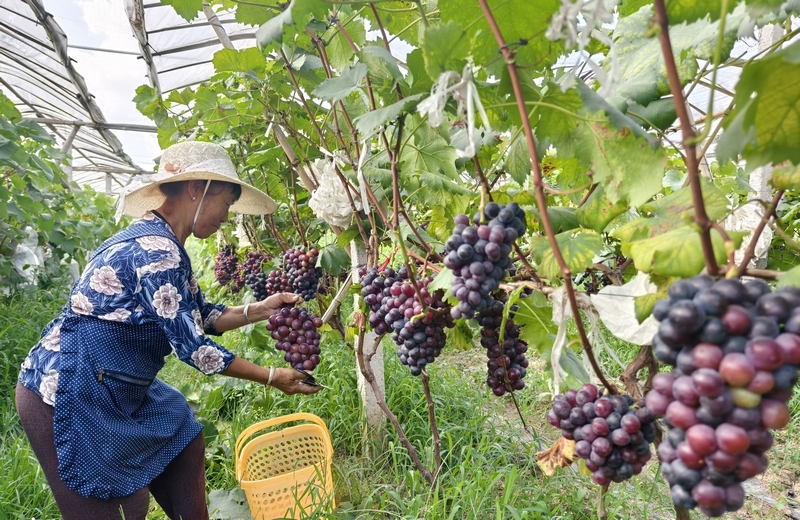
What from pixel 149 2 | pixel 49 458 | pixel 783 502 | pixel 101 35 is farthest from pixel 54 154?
pixel 783 502

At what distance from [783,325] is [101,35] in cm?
885

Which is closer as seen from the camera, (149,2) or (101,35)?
(149,2)

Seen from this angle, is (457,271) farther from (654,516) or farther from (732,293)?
(654,516)

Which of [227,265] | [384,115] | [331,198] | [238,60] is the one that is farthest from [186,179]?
[227,265]

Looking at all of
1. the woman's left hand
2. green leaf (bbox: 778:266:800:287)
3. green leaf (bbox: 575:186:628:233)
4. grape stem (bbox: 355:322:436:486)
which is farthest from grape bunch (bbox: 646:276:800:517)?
the woman's left hand

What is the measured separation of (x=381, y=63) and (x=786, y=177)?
88cm

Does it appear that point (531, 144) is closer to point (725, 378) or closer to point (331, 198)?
point (725, 378)

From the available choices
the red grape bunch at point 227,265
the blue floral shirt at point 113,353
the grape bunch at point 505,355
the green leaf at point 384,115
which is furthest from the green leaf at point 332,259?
the red grape bunch at point 227,265

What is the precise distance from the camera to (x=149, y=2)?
5.97 metres

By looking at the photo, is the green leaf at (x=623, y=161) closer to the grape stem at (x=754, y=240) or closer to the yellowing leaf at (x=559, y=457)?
the grape stem at (x=754, y=240)

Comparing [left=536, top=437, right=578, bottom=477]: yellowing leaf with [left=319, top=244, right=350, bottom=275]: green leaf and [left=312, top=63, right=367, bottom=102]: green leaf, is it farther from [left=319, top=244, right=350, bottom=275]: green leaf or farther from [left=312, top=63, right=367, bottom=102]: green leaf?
[left=319, top=244, right=350, bottom=275]: green leaf

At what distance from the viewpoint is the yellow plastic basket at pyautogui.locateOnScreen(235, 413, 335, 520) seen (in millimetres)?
2211

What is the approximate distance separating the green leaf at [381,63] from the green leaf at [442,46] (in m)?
0.28

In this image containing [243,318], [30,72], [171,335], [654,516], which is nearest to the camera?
[171,335]
